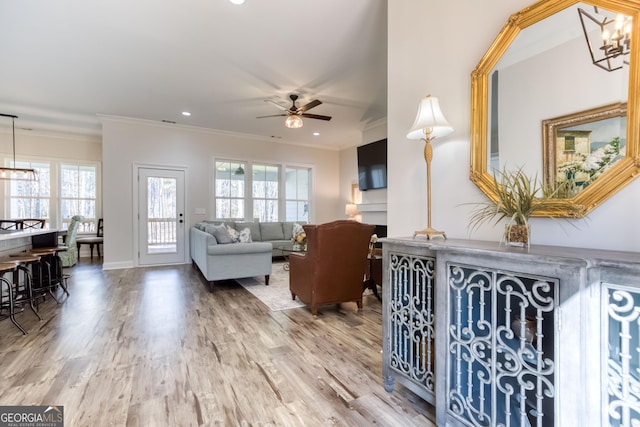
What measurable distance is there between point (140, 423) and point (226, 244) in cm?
275

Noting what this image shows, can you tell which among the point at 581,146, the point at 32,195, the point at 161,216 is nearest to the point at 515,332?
the point at 581,146

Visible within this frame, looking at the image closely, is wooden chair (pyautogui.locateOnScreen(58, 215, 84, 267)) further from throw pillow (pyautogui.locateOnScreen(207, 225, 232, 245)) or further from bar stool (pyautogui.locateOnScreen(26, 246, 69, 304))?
throw pillow (pyautogui.locateOnScreen(207, 225, 232, 245))

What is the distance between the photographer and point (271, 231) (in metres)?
6.86

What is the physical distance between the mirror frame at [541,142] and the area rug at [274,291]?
2543mm

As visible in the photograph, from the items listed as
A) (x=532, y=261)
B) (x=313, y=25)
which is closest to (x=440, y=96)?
(x=532, y=261)

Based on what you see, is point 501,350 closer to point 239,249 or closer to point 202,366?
point 202,366

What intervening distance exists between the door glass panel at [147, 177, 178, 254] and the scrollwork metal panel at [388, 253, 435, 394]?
561 cm

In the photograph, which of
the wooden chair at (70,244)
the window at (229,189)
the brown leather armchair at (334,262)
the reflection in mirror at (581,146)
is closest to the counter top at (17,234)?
the wooden chair at (70,244)

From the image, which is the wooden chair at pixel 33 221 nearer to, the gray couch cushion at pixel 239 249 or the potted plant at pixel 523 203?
the gray couch cushion at pixel 239 249

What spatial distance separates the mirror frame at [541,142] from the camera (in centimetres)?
110

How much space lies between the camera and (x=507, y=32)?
149 centimetres

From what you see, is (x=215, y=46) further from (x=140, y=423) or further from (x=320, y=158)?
(x=320, y=158)

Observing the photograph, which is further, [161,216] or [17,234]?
[161,216]

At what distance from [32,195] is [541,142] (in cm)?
920
